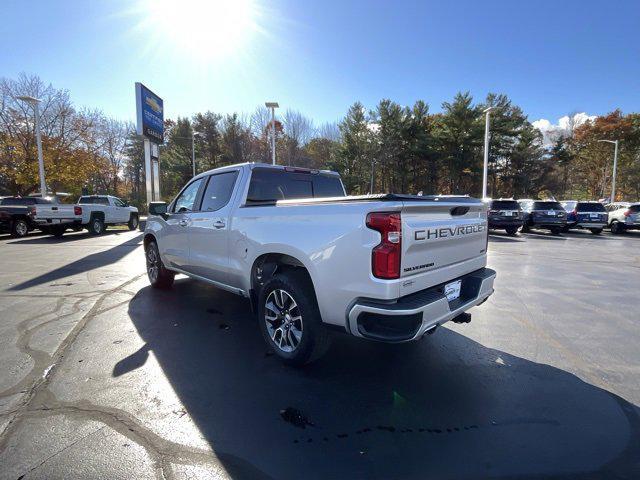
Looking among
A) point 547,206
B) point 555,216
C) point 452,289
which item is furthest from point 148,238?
point 547,206

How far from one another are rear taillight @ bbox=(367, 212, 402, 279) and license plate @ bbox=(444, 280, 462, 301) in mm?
800

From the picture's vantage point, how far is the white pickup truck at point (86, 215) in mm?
14883

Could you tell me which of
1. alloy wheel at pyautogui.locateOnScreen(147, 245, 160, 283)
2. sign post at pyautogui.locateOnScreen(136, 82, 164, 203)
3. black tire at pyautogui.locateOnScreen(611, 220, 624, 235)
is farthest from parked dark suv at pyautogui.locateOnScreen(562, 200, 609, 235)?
sign post at pyautogui.locateOnScreen(136, 82, 164, 203)

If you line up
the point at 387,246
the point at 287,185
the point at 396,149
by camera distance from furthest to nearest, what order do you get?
1. the point at 396,149
2. the point at 287,185
3. the point at 387,246

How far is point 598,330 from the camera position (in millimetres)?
4520

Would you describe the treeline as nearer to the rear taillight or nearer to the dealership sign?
the dealership sign

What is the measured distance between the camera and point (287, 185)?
15.4 feet

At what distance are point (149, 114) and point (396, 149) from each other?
24.8 m

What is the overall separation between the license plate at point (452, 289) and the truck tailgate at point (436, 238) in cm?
13

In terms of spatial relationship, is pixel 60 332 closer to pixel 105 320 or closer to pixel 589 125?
pixel 105 320

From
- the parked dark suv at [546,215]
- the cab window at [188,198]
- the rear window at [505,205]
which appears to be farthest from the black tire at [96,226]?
the parked dark suv at [546,215]

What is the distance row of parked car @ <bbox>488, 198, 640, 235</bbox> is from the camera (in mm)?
16922

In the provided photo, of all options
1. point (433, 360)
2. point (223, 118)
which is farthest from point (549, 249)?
point (223, 118)

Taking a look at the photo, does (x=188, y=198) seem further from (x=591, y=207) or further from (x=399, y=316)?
(x=591, y=207)
